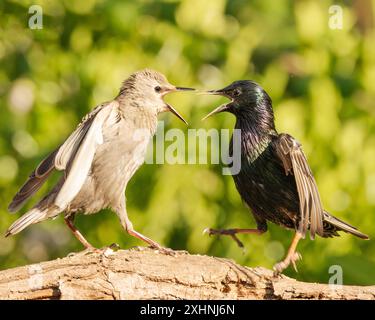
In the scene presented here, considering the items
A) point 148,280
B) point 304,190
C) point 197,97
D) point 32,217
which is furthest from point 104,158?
point 197,97

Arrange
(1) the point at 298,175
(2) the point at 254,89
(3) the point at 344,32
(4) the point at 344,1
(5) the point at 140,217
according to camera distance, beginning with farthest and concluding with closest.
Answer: (4) the point at 344,1 < (3) the point at 344,32 < (5) the point at 140,217 < (2) the point at 254,89 < (1) the point at 298,175

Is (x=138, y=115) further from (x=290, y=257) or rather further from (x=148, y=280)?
(x=290, y=257)

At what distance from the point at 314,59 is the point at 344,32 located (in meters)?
0.34

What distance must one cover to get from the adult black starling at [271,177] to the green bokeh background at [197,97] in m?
1.55

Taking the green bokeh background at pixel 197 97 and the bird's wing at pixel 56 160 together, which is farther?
the green bokeh background at pixel 197 97

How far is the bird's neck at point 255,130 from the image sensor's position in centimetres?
534

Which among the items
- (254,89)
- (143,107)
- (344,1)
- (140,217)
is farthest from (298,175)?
(344,1)

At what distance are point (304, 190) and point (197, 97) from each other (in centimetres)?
233

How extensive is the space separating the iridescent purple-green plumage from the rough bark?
34 centimetres

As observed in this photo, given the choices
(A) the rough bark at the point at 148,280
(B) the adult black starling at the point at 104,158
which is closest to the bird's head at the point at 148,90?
(B) the adult black starling at the point at 104,158

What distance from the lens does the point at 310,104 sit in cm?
748

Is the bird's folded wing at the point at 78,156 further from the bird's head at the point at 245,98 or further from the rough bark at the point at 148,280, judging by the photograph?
the bird's head at the point at 245,98

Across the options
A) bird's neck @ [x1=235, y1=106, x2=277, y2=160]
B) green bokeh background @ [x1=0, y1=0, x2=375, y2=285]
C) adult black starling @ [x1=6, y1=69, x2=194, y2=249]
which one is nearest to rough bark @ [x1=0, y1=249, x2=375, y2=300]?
adult black starling @ [x1=6, y1=69, x2=194, y2=249]

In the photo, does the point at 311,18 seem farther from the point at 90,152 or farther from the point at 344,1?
the point at 90,152
